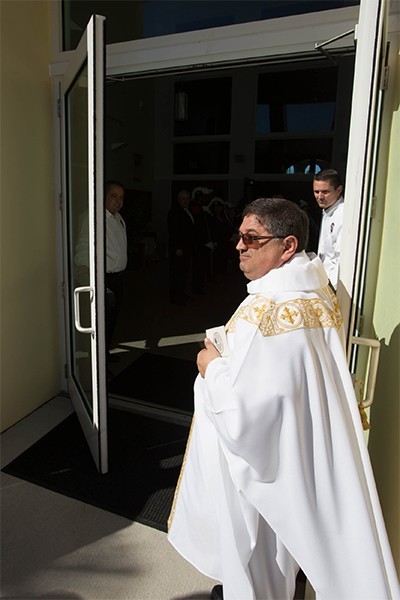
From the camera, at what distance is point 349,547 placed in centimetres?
111

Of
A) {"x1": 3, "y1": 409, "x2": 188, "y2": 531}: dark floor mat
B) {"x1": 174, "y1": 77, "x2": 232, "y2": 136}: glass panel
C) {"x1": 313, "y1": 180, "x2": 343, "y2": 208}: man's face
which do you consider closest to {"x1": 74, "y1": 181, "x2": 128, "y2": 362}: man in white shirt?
{"x1": 3, "y1": 409, "x2": 188, "y2": 531}: dark floor mat

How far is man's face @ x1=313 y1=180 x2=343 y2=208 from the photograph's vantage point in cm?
279

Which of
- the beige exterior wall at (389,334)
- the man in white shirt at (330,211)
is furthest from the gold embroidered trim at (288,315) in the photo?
the man in white shirt at (330,211)

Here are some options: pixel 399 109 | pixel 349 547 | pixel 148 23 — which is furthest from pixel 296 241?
pixel 148 23

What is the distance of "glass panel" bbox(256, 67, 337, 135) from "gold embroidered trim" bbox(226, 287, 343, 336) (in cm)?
788

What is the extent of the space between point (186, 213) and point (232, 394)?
4.95 meters

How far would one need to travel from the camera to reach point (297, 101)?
832 cm

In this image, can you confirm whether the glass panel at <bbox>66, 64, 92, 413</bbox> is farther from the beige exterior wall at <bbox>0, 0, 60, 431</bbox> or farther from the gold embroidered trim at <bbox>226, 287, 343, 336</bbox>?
the gold embroidered trim at <bbox>226, 287, 343, 336</bbox>

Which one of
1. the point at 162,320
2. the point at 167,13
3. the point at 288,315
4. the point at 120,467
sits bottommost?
the point at 120,467

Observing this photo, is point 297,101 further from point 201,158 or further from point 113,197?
point 113,197

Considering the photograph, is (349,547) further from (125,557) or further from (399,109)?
(399,109)

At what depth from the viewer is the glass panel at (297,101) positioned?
314 inches

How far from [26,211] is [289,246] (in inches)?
84.1

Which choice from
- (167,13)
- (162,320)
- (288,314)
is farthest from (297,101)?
(288,314)
